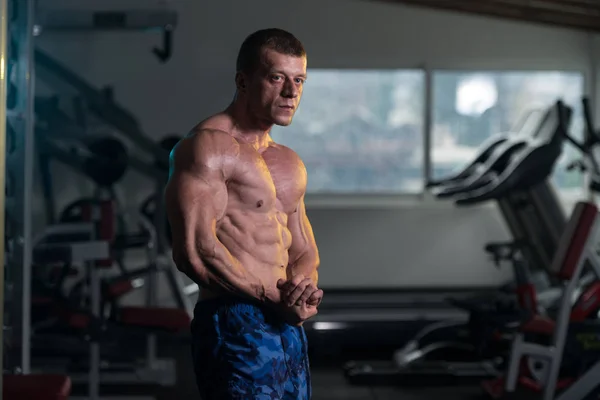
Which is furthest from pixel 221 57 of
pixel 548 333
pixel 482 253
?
pixel 548 333

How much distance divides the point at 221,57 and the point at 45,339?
3.09 m

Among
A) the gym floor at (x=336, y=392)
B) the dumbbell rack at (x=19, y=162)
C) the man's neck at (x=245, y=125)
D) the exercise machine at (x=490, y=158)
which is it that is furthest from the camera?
the exercise machine at (x=490, y=158)

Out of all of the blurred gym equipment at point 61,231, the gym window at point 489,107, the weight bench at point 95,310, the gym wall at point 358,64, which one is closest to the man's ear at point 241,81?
the blurred gym equipment at point 61,231

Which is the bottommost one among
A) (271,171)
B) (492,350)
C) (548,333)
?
(492,350)

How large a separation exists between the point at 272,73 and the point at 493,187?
111 inches

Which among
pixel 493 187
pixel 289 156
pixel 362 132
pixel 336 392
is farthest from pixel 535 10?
pixel 289 156

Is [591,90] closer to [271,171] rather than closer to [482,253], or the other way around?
[482,253]

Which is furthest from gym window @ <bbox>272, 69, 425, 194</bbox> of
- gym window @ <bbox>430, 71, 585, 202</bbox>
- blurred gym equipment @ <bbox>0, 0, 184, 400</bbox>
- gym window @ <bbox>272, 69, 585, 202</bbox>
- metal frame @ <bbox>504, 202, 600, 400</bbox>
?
metal frame @ <bbox>504, 202, 600, 400</bbox>

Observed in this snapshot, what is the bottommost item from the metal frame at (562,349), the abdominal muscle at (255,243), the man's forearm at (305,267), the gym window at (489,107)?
the metal frame at (562,349)

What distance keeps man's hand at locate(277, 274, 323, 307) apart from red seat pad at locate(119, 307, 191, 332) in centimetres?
273

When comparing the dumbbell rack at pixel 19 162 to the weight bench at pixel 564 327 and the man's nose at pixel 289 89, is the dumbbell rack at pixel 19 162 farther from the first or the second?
the weight bench at pixel 564 327

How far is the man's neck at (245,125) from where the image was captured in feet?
5.32

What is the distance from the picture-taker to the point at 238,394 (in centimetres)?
156

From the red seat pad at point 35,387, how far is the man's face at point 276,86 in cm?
129
